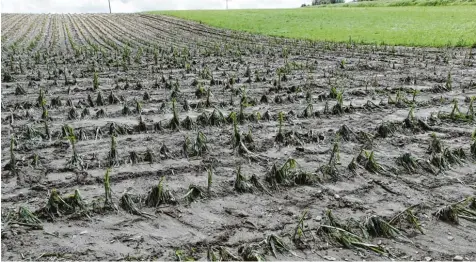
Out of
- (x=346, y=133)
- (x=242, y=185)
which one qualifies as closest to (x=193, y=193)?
(x=242, y=185)

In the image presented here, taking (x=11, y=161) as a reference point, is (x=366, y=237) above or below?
below

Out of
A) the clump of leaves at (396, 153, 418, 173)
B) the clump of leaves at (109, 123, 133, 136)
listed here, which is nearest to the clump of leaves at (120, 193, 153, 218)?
the clump of leaves at (109, 123, 133, 136)

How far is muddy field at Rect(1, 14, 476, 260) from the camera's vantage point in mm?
4238

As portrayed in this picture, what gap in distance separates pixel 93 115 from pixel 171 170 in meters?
3.44

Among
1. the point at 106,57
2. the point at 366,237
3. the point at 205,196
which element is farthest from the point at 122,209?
the point at 106,57

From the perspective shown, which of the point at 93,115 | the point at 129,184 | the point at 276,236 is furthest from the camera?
the point at 93,115

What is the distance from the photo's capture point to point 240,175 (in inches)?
211

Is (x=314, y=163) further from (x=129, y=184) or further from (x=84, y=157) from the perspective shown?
(x=84, y=157)

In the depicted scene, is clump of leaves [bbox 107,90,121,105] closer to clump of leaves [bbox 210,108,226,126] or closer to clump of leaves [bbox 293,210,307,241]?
clump of leaves [bbox 210,108,226,126]

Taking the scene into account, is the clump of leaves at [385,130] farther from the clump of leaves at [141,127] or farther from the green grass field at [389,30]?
the green grass field at [389,30]

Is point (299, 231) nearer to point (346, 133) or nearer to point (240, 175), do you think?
point (240, 175)

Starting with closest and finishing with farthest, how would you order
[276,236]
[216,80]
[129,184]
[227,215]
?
[276,236], [227,215], [129,184], [216,80]

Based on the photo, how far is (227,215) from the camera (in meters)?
4.75

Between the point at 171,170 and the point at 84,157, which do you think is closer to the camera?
the point at 171,170
